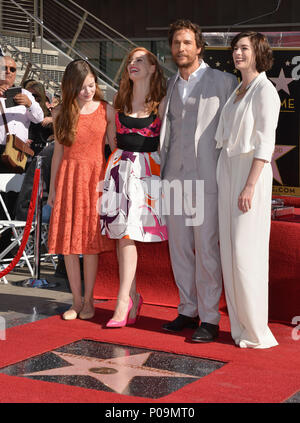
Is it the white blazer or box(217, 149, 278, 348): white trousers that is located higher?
the white blazer

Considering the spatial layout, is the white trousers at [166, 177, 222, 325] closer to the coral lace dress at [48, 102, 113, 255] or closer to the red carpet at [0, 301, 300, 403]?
the red carpet at [0, 301, 300, 403]

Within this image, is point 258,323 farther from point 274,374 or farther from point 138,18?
point 138,18

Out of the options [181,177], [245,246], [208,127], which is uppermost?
[208,127]

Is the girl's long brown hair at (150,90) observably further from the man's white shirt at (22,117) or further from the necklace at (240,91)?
the man's white shirt at (22,117)

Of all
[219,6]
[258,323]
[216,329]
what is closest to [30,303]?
[216,329]

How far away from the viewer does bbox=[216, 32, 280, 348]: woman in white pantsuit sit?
3.92 metres

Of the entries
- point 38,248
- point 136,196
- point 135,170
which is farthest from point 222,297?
point 38,248

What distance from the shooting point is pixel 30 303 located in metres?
5.34

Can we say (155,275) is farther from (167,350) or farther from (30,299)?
(167,350)

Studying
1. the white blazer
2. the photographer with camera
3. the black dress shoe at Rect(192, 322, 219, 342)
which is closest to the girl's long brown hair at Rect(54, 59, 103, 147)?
the white blazer

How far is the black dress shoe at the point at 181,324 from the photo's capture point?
4.47m

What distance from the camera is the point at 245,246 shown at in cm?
401

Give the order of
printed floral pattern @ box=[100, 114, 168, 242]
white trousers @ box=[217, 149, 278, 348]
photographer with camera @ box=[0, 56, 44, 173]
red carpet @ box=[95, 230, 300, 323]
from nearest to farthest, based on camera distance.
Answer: white trousers @ box=[217, 149, 278, 348]
printed floral pattern @ box=[100, 114, 168, 242]
red carpet @ box=[95, 230, 300, 323]
photographer with camera @ box=[0, 56, 44, 173]

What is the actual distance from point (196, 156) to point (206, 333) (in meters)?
1.01
